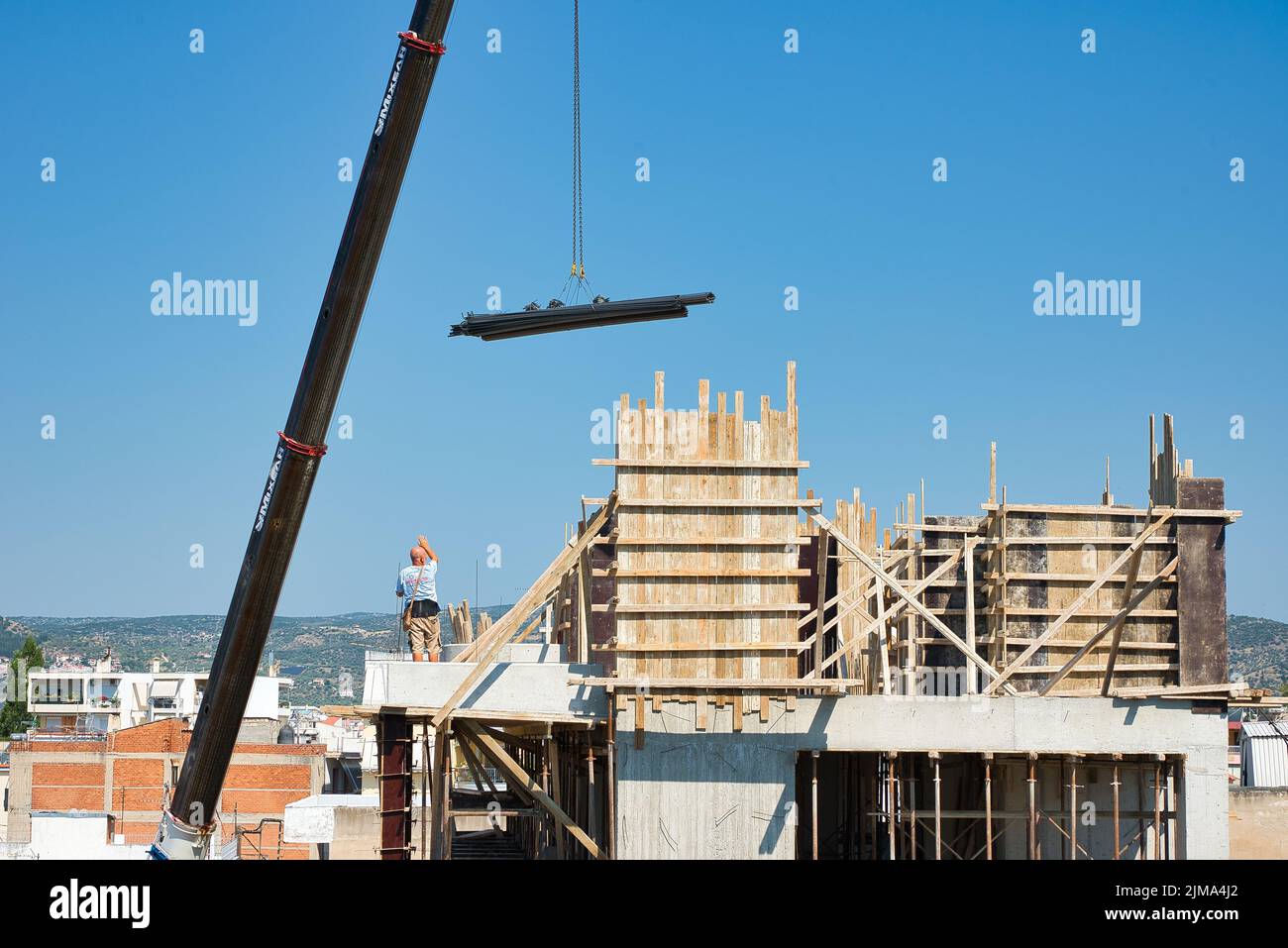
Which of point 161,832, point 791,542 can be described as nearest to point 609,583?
point 791,542

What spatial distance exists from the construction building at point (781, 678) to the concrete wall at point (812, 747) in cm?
3

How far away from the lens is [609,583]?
1437 inches

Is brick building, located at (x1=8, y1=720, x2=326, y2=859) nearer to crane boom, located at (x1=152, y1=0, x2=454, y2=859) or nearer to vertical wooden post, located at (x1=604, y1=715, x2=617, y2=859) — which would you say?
vertical wooden post, located at (x1=604, y1=715, x2=617, y2=859)

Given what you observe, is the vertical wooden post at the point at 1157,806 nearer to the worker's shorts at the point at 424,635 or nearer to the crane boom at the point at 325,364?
the worker's shorts at the point at 424,635

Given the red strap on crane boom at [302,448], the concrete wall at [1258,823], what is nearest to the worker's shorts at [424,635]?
the red strap on crane boom at [302,448]

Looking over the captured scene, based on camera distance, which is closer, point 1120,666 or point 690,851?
point 690,851

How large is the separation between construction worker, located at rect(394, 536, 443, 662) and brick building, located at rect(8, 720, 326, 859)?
44.3 meters

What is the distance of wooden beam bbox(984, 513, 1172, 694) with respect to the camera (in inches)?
963

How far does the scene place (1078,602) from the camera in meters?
25.4

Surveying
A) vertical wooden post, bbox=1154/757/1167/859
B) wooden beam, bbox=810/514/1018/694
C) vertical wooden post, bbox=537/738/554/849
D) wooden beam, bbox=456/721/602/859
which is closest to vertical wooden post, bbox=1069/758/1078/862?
vertical wooden post, bbox=1154/757/1167/859

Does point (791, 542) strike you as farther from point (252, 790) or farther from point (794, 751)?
point (252, 790)

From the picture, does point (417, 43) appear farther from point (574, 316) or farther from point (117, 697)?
point (117, 697)

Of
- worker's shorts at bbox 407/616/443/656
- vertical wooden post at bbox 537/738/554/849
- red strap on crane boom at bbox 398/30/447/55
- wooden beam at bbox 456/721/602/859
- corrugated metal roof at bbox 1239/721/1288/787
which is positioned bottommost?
corrugated metal roof at bbox 1239/721/1288/787
